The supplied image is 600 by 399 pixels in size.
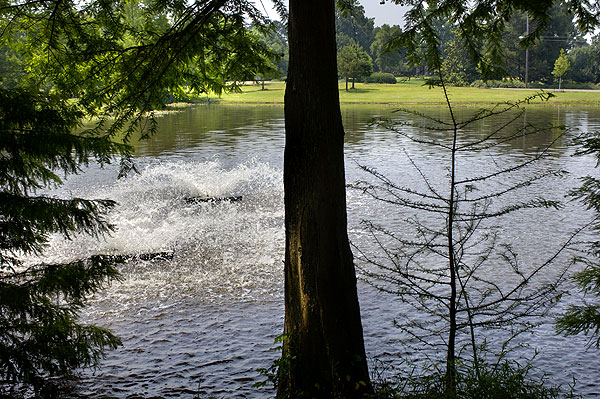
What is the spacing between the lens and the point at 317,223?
4973 mm

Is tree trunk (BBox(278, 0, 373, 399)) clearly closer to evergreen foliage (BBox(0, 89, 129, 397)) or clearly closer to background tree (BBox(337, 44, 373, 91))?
evergreen foliage (BBox(0, 89, 129, 397))

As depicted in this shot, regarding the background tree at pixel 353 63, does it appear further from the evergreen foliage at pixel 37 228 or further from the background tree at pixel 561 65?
the evergreen foliage at pixel 37 228

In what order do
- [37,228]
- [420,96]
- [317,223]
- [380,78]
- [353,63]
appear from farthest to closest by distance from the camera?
1. [380,78]
2. [353,63]
3. [420,96]
4. [317,223]
5. [37,228]

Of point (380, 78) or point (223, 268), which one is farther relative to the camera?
point (380, 78)

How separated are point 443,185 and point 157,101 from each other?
11802 mm

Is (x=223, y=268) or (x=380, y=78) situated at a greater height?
(x=380, y=78)

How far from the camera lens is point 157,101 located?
6238mm

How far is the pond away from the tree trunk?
54 centimetres

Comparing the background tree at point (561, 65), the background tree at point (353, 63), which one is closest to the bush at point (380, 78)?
the background tree at point (353, 63)

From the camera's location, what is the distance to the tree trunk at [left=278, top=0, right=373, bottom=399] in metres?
4.93

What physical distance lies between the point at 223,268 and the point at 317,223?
16.3 feet

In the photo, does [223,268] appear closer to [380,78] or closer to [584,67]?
[380,78]

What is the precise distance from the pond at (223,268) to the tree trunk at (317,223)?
1.79 feet

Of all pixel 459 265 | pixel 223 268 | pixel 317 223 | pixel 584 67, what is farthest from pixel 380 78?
pixel 317 223
